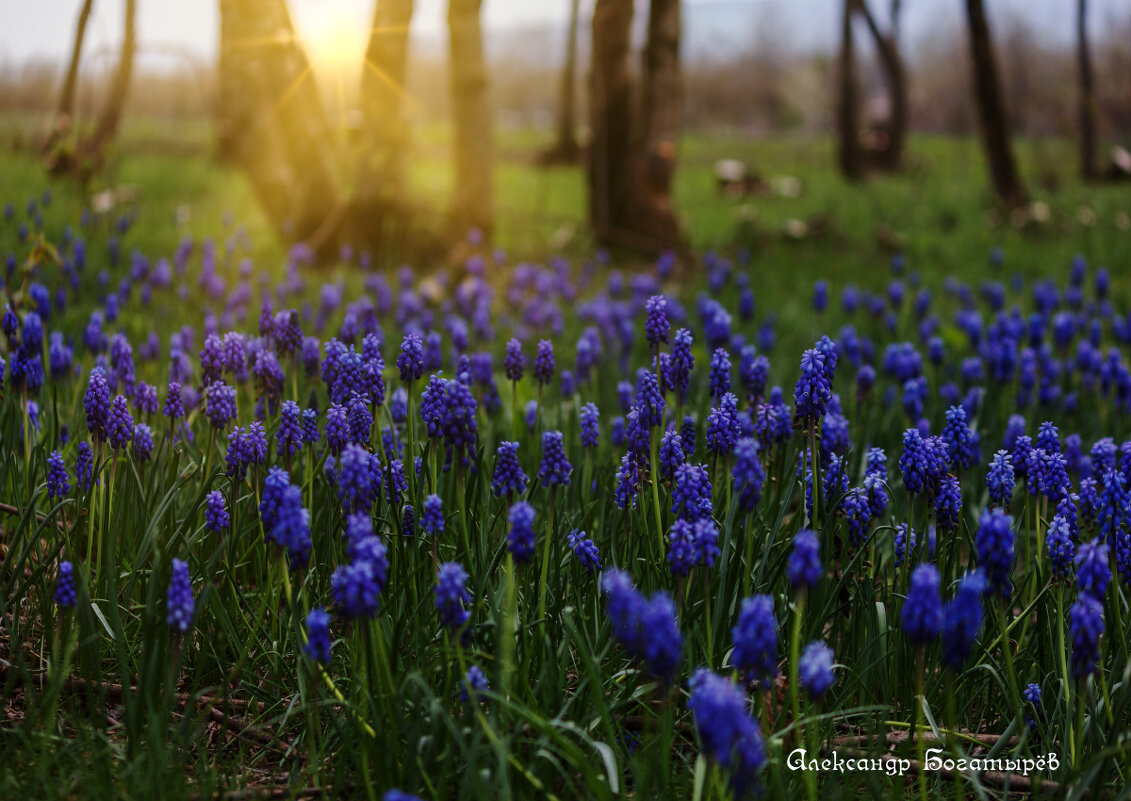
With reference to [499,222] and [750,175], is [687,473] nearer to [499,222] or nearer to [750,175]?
[499,222]

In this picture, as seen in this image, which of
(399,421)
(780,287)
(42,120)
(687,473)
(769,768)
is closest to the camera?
(769,768)

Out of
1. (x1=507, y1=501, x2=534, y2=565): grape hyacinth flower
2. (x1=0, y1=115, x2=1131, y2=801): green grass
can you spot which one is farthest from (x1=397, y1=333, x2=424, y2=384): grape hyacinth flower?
(x1=507, y1=501, x2=534, y2=565): grape hyacinth flower

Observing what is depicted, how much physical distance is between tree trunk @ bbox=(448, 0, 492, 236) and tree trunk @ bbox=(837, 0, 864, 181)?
51.0 ft

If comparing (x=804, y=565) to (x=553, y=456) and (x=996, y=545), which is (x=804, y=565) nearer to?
(x=996, y=545)

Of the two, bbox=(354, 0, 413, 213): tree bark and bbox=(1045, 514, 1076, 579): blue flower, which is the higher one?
bbox=(354, 0, 413, 213): tree bark

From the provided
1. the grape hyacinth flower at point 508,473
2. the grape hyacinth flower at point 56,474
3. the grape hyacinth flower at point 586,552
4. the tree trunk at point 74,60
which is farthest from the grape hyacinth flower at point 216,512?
the tree trunk at point 74,60

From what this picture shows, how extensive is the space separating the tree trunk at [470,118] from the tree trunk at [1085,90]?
15.4 m

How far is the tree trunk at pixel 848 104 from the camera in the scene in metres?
22.6

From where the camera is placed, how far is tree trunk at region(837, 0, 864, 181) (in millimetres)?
22562

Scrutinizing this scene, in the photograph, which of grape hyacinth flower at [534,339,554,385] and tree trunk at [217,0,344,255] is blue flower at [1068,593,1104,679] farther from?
tree trunk at [217,0,344,255]

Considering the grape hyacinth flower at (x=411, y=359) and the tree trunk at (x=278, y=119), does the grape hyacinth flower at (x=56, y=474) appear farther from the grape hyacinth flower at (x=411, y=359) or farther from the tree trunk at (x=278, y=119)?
the tree trunk at (x=278, y=119)

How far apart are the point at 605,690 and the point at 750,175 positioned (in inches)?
873

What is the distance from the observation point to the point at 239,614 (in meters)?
2.95

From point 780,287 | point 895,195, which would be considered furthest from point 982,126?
point 780,287
